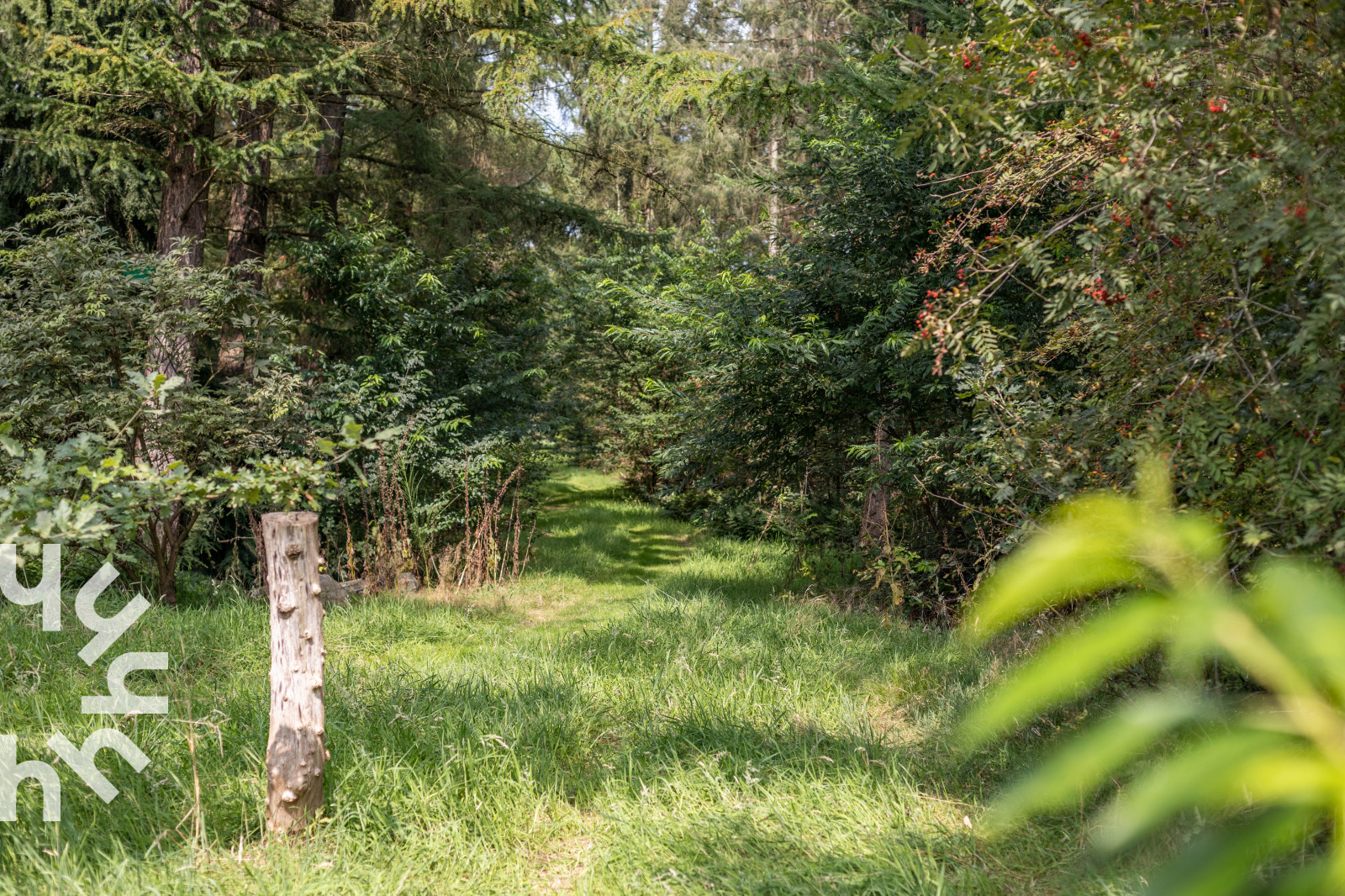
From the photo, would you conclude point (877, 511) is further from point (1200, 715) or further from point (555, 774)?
point (1200, 715)

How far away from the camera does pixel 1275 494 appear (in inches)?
93.7

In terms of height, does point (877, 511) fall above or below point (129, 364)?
below

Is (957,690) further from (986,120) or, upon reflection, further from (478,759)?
(986,120)

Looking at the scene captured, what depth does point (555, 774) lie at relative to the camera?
3299mm

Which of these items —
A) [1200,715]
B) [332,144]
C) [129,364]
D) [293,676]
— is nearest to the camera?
[1200,715]

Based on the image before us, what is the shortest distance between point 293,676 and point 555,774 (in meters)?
1.13

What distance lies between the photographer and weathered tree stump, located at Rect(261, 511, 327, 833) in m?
2.75

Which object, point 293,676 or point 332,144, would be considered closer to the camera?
point 293,676

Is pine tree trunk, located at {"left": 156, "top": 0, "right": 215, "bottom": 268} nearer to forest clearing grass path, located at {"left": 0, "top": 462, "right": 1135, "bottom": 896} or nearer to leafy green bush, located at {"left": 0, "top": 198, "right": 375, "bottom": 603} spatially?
leafy green bush, located at {"left": 0, "top": 198, "right": 375, "bottom": 603}

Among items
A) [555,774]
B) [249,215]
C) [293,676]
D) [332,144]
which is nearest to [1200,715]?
[293,676]

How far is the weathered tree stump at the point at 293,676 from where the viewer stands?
2.75m

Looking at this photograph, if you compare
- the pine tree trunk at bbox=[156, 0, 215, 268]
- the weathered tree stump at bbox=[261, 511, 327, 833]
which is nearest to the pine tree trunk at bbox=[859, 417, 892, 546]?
the weathered tree stump at bbox=[261, 511, 327, 833]

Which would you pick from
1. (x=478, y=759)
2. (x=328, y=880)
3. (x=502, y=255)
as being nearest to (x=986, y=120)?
(x=478, y=759)

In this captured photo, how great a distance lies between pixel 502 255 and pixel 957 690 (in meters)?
7.54
